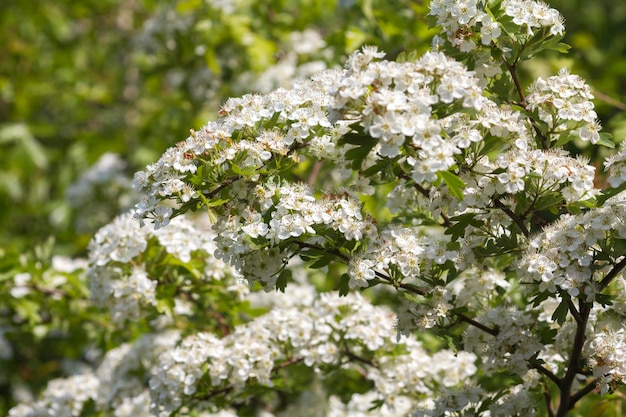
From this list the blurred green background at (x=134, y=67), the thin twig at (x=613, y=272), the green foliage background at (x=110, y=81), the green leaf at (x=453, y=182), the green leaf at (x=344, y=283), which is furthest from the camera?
the blurred green background at (x=134, y=67)

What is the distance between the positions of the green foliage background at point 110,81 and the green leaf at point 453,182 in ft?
5.33

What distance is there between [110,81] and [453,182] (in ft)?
19.7

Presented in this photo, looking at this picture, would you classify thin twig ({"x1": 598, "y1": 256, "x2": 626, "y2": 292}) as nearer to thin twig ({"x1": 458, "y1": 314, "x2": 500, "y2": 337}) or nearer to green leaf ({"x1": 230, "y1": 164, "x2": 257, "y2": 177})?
thin twig ({"x1": 458, "y1": 314, "x2": 500, "y2": 337})

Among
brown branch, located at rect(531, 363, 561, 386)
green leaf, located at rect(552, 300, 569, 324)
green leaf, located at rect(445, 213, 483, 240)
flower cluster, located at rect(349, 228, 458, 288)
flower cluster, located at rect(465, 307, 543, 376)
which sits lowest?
brown branch, located at rect(531, 363, 561, 386)

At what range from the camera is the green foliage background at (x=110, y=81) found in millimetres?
4066

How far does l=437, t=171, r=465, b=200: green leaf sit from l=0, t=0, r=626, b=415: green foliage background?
5.33ft

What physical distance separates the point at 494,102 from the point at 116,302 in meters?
1.64

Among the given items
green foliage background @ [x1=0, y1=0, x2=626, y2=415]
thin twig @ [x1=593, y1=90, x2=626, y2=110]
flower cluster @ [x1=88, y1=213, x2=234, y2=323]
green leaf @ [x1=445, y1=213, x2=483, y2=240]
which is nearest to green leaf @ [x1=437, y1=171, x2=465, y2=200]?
green leaf @ [x1=445, y1=213, x2=483, y2=240]

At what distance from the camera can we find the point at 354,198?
2135 mm

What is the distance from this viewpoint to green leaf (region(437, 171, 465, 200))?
6.19 feet

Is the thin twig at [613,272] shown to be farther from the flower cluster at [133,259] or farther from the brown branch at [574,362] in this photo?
the flower cluster at [133,259]

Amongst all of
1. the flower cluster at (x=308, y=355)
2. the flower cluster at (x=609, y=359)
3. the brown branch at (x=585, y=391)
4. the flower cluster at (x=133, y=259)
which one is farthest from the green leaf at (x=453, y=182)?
the flower cluster at (x=133, y=259)

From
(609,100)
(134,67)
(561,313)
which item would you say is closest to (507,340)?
(561,313)

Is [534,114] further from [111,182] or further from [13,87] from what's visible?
[13,87]
